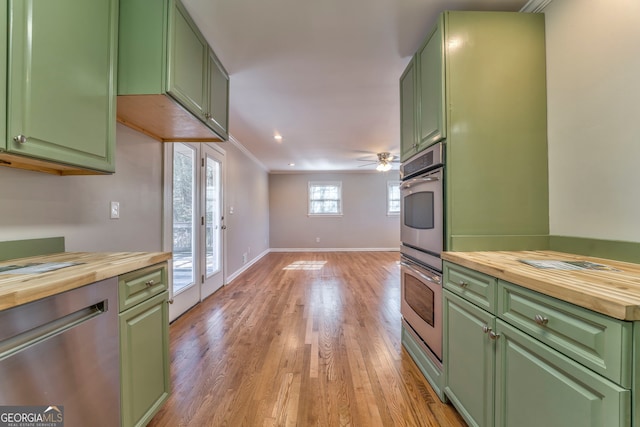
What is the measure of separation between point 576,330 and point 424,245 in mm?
957

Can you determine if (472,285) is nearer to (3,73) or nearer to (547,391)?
(547,391)

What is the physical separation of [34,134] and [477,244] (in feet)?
6.87

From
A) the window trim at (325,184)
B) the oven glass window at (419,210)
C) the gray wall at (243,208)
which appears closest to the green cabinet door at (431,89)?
the oven glass window at (419,210)

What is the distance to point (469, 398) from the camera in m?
1.23

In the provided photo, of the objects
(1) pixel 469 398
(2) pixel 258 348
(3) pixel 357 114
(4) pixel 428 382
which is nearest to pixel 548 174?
(1) pixel 469 398

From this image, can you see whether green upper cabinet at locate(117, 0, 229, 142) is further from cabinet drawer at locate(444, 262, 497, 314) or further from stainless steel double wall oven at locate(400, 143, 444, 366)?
cabinet drawer at locate(444, 262, 497, 314)

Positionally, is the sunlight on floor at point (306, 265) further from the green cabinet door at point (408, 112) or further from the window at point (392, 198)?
the green cabinet door at point (408, 112)

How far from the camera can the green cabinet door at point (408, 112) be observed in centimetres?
184

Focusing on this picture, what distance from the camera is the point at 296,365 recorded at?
1.85 m

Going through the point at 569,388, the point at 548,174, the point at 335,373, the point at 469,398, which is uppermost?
the point at 548,174

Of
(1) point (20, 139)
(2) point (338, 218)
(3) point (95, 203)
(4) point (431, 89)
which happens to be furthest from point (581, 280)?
(2) point (338, 218)

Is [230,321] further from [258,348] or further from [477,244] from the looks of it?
[477,244]

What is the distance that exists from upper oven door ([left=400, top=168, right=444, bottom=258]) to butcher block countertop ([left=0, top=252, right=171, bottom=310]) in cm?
156

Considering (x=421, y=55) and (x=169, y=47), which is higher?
(x=421, y=55)
